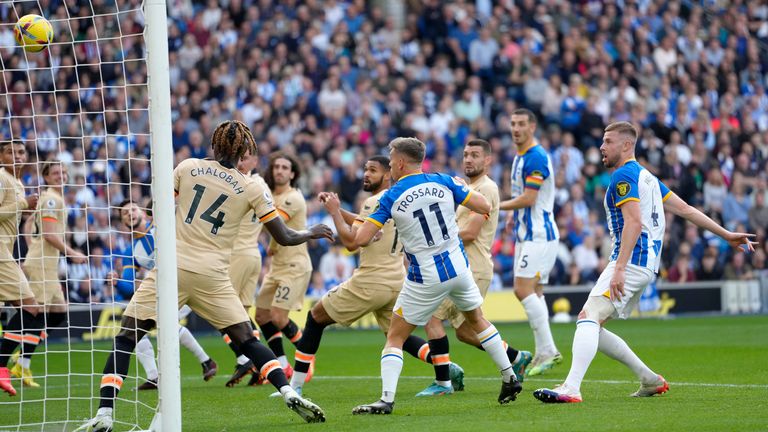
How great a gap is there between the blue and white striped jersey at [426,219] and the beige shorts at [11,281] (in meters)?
5.03

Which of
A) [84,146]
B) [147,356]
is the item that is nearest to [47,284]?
[147,356]

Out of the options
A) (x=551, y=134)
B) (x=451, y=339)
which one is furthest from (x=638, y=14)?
(x=451, y=339)

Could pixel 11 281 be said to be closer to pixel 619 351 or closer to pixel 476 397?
pixel 476 397

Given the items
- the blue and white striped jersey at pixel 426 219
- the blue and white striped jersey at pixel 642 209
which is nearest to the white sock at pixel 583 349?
the blue and white striped jersey at pixel 642 209

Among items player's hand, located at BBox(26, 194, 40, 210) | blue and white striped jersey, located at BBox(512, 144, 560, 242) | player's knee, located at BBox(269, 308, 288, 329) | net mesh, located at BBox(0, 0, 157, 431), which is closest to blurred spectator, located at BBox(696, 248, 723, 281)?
net mesh, located at BBox(0, 0, 157, 431)

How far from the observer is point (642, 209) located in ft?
31.0

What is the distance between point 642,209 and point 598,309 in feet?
3.08

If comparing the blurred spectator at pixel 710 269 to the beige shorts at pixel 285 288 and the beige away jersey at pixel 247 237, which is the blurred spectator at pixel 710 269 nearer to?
the beige shorts at pixel 285 288

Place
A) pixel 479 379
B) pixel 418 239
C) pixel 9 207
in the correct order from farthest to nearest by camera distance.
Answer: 1. pixel 479 379
2. pixel 9 207
3. pixel 418 239

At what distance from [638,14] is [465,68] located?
545 cm

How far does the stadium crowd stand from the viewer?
22172 millimetres

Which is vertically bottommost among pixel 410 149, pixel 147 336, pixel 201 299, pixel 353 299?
pixel 147 336

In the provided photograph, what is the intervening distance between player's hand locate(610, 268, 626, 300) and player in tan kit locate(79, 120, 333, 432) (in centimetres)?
236

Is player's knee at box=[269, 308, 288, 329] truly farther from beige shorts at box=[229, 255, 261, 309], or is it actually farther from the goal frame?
the goal frame
